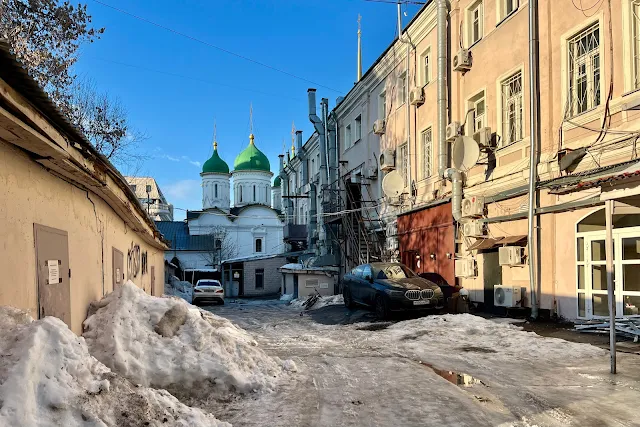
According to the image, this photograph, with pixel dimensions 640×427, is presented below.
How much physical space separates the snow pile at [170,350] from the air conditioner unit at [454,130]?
11.9 metres

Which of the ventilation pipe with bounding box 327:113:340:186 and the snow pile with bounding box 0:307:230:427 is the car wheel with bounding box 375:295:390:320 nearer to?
the snow pile with bounding box 0:307:230:427

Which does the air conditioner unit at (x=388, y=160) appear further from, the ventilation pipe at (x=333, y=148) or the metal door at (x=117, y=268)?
the metal door at (x=117, y=268)

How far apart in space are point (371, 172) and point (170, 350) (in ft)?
65.3

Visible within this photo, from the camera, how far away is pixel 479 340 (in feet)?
33.5

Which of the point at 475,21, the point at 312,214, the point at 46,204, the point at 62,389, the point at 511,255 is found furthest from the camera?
the point at 312,214

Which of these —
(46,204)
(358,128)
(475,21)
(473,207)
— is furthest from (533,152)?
(358,128)

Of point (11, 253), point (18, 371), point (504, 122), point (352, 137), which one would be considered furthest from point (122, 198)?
point (352, 137)

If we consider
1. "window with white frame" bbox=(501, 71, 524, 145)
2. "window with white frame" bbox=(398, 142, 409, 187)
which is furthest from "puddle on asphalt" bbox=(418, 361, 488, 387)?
"window with white frame" bbox=(398, 142, 409, 187)

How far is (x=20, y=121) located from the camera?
149 inches

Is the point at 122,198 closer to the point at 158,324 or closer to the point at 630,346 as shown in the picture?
the point at 158,324

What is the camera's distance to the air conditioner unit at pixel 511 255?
13102 millimetres

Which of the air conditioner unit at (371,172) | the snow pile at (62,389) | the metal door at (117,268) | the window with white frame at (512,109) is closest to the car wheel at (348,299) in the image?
the window with white frame at (512,109)

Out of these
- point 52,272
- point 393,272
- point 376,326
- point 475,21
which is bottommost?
point 376,326

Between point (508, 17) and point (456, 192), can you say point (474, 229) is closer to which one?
point (456, 192)
